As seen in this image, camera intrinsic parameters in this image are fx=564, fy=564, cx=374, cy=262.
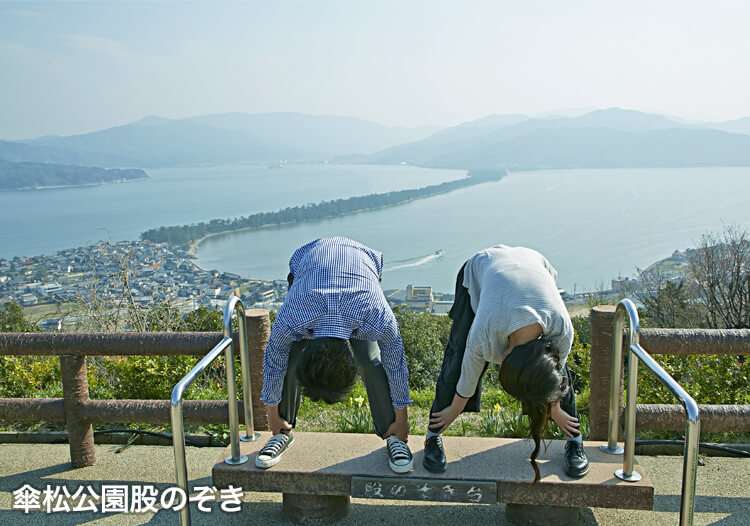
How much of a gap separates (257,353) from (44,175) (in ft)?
304

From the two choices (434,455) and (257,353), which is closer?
(434,455)

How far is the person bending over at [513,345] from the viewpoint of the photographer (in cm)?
213

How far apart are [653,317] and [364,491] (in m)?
15.2

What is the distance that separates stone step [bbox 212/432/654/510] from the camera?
2453 mm

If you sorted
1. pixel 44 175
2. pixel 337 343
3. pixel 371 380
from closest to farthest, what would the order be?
pixel 337 343, pixel 371 380, pixel 44 175

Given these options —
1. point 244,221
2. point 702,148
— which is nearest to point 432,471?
point 244,221

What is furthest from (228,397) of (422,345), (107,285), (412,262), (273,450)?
(412,262)

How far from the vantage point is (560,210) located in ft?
240

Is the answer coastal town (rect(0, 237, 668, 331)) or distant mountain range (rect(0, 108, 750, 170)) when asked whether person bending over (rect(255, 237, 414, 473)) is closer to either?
coastal town (rect(0, 237, 668, 331))

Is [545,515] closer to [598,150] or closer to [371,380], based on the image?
[371,380]

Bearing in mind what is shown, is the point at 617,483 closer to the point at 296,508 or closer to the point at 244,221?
the point at 296,508

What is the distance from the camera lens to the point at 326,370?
2.19 metres

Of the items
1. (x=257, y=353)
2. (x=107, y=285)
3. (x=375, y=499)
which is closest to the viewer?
(x=375, y=499)

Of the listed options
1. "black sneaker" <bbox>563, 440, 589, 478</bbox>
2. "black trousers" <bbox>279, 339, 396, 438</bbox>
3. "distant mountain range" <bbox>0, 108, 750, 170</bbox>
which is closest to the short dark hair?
"black trousers" <bbox>279, 339, 396, 438</bbox>
